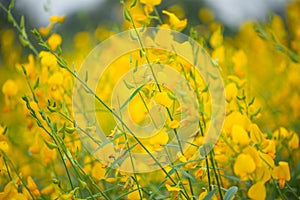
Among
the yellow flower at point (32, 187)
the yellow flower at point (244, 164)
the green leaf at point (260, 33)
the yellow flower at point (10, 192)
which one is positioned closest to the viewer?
the yellow flower at point (244, 164)

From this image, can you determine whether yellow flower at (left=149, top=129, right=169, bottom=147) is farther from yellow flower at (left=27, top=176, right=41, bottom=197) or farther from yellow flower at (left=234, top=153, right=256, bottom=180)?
yellow flower at (left=27, top=176, right=41, bottom=197)

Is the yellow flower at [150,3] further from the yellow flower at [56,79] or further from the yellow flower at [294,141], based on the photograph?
the yellow flower at [294,141]

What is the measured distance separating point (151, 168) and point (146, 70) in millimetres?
283

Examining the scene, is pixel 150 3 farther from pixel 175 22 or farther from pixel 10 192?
pixel 10 192

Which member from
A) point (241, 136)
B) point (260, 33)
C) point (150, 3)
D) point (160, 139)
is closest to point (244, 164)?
point (241, 136)

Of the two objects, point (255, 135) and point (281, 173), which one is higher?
point (255, 135)

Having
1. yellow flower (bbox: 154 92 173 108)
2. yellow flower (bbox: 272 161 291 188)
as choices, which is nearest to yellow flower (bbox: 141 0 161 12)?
yellow flower (bbox: 154 92 173 108)

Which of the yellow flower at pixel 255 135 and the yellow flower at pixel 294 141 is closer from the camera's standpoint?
the yellow flower at pixel 255 135

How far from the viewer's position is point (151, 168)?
153 centimetres

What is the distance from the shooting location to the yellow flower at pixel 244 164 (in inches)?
52.3

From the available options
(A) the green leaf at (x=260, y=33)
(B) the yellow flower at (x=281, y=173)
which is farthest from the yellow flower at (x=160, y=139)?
(A) the green leaf at (x=260, y=33)

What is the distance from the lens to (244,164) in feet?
4.38

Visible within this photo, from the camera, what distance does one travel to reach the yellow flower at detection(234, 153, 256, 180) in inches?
52.3

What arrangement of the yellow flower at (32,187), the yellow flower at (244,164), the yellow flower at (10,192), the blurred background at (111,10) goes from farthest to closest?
the blurred background at (111,10) → the yellow flower at (32,187) → the yellow flower at (10,192) → the yellow flower at (244,164)
